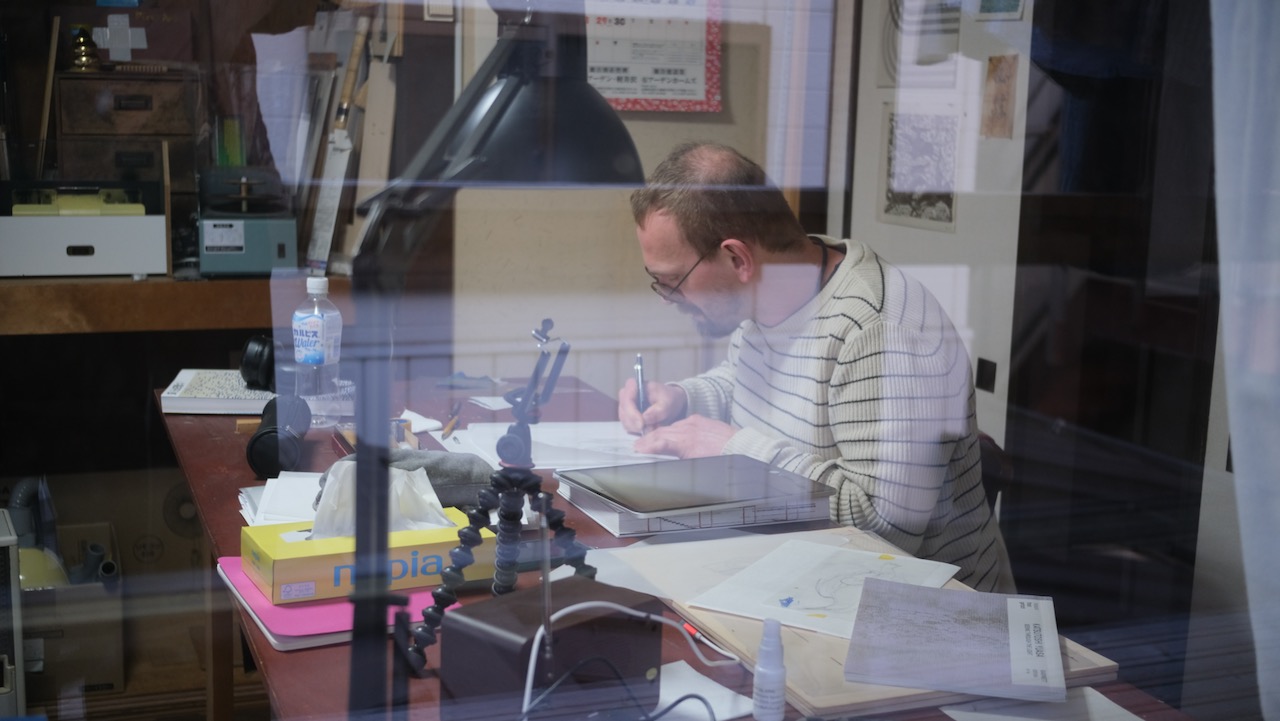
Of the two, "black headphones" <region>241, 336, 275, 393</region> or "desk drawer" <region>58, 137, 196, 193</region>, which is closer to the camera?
"desk drawer" <region>58, 137, 196, 193</region>

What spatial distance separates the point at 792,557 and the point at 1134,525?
915mm

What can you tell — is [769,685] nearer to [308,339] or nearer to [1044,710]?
[1044,710]

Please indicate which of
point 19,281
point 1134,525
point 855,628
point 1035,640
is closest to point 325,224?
point 19,281

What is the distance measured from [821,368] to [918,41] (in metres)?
0.69

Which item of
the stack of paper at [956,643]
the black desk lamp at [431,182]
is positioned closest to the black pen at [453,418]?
the black desk lamp at [431,182]

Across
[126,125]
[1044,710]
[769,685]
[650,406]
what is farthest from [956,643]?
[126,125]

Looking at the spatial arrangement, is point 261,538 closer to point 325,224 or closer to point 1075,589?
point 325,224

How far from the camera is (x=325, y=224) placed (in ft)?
4.74

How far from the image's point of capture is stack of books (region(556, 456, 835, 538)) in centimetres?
117

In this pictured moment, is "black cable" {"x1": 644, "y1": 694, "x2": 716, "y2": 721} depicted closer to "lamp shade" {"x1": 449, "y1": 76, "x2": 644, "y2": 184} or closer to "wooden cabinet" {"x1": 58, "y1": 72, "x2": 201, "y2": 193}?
"lamp shade" {"x1": 449, "y1": 76, "x2": 644, "y2": 184}

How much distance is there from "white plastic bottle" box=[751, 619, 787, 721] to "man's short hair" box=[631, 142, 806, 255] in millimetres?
839

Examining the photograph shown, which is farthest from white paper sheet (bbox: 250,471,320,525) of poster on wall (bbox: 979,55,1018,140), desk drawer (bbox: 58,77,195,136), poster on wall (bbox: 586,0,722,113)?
poster on wall (bbox: 979,55,1018,140)

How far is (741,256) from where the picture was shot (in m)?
1.58

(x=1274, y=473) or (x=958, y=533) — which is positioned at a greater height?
(x=1274, y=473)
